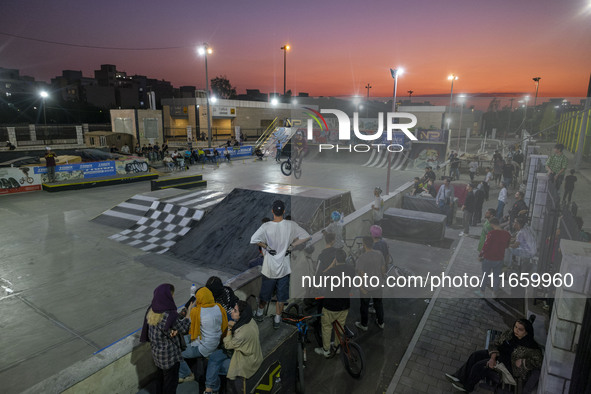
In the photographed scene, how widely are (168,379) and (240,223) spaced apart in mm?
6016

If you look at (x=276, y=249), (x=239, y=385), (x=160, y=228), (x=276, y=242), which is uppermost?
(x=276, y=242)

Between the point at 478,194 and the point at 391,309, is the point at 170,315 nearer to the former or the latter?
the point at 391,309

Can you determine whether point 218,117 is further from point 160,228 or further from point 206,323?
point 206,323

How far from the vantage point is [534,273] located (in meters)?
6.48

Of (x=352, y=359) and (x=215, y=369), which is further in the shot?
(x=352, y=359)

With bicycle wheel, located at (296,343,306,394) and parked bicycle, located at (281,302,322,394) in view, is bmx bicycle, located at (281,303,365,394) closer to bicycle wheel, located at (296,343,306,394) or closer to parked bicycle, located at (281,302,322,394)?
parked bicycle, located at (281,302,322,394)

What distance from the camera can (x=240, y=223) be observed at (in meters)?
9.86

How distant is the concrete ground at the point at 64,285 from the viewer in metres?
5.43

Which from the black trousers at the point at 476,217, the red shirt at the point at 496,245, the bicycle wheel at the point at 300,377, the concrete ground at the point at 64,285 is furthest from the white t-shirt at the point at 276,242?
the black trousers at the point at 476,217

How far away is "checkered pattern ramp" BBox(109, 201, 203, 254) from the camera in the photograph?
1034 centimetres

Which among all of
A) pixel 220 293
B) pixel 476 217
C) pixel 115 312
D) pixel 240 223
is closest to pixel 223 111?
pixel 240 223

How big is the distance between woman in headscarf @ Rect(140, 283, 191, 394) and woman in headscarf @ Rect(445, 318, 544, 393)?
375 cm

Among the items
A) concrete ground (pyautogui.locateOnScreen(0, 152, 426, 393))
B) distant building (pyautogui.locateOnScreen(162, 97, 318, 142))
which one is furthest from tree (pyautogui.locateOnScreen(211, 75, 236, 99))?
concrete ground (pyautogui.locateOnScreen(0, 152, 426, 393))

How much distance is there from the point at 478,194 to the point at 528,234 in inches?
197
